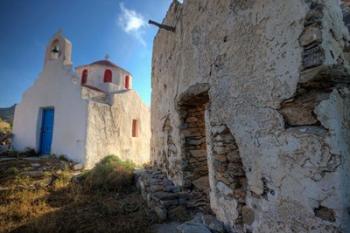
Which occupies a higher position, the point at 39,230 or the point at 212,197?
the point at 212,197

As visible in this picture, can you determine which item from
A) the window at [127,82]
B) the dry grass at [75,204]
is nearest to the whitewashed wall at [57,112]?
the dry grass at [75,204]

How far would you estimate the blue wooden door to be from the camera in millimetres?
8352

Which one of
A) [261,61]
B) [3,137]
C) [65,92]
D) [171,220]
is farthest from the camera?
[3,137]

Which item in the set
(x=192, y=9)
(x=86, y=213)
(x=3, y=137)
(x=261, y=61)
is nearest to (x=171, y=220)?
(x=86, y=213)

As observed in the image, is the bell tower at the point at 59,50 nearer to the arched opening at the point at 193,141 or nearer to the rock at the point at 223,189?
the arched opening at the point at 193,141

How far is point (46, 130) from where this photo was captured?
8508 mm

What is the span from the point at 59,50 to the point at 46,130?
3.50 meters

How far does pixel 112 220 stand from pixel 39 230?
934 mm

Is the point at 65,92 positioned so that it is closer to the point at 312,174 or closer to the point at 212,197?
the point at 212,197

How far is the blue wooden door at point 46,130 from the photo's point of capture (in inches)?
329

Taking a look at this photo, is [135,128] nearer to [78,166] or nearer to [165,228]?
[78,166]

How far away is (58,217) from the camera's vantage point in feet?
10.5

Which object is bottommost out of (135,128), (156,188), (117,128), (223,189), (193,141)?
(156,188)

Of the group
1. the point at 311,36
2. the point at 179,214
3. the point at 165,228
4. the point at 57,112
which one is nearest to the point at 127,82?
the point at 57,112
